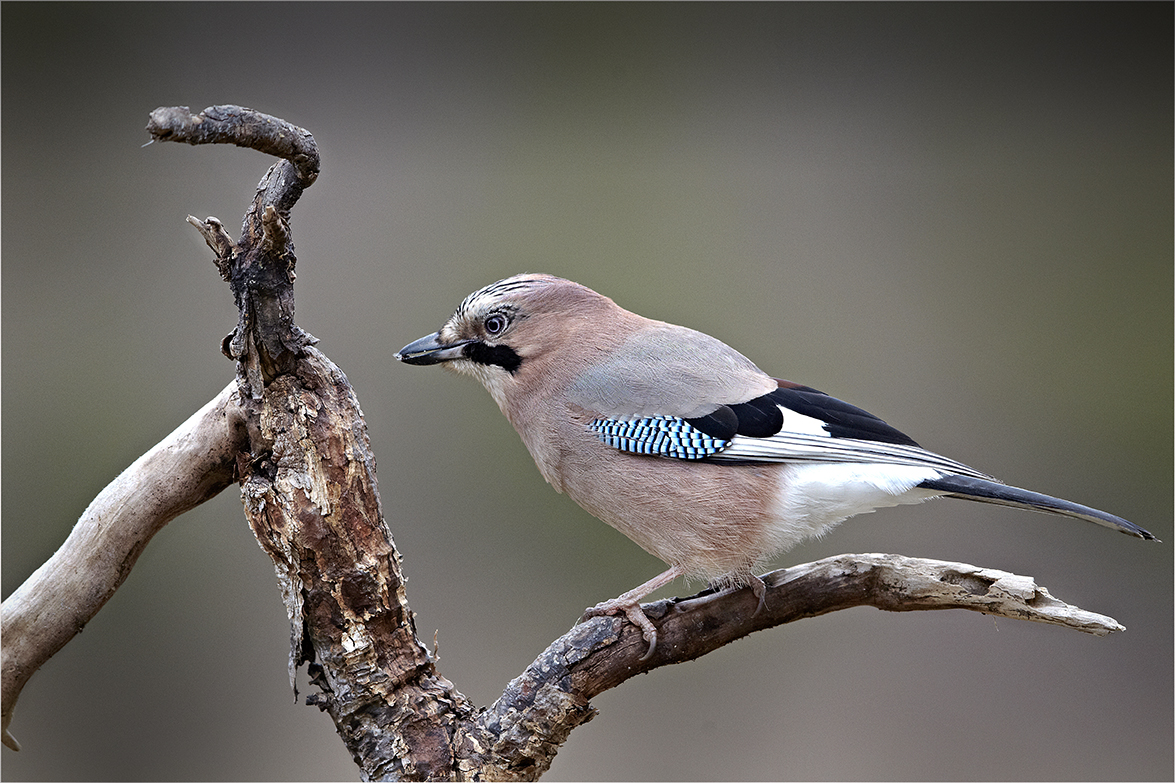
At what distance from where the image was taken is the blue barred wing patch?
2.15 m

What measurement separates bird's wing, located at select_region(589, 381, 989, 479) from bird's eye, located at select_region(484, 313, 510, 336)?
1.13 feet

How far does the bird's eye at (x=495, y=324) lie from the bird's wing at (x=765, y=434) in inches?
13.6

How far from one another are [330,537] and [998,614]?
1504 millimetres

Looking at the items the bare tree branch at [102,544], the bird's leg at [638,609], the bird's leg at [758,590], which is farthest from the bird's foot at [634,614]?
the bare tree branch at [102,544]

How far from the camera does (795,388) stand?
90.4 inches

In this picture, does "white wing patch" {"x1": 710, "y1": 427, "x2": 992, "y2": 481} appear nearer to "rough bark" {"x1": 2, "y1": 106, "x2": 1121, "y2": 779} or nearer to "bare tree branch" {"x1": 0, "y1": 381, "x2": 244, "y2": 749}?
"rough bark" {"x1": 2, "y1": 106, "x2": 1121, "y2": 779}

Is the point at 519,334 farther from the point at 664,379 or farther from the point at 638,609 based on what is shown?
the point at 638,609

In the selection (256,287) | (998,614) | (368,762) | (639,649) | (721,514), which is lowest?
(368,762)

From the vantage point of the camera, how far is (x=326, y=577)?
5.96 feet

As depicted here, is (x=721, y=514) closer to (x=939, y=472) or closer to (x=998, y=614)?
(x=939, y=472)

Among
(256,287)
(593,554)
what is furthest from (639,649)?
(593,554)

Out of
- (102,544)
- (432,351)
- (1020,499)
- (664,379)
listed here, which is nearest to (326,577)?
(102,544)

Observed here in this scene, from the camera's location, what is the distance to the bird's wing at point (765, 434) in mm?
2127

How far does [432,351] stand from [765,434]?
2.75ft
